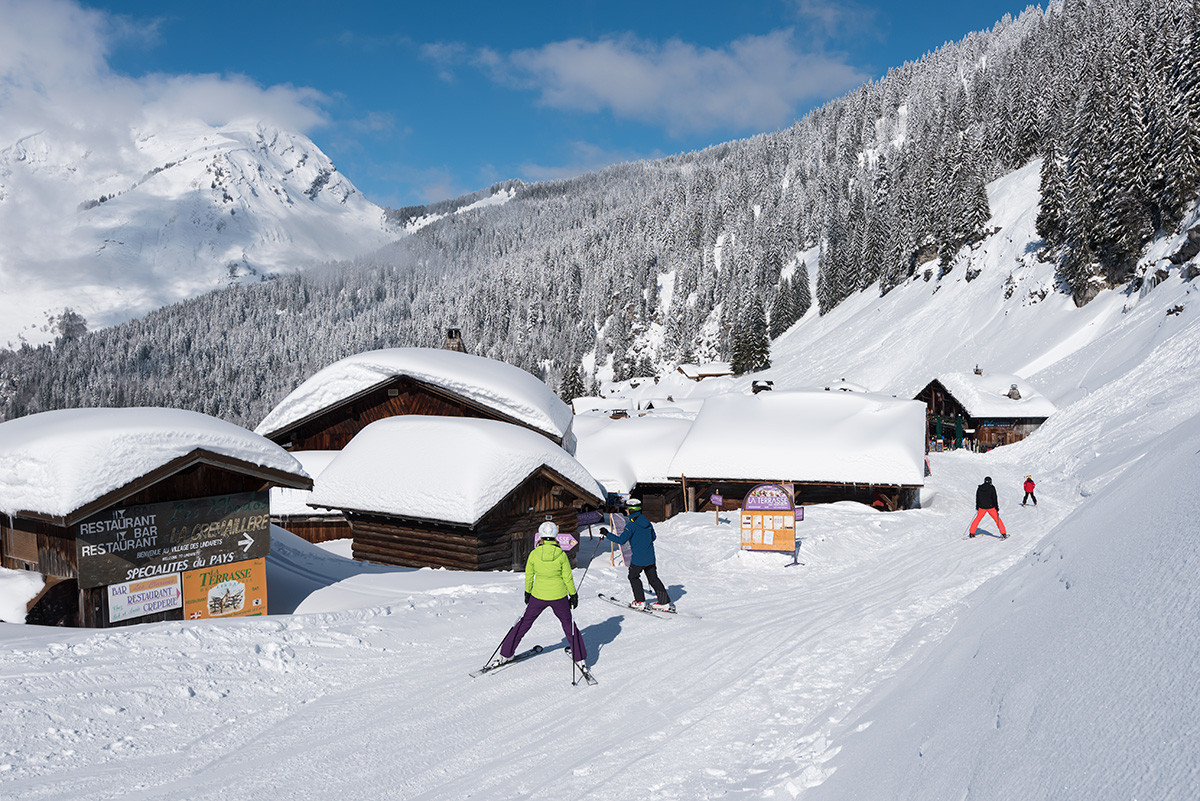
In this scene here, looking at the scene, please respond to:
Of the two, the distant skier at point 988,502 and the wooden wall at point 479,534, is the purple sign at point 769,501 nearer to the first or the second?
the wooden wall at point 479,534

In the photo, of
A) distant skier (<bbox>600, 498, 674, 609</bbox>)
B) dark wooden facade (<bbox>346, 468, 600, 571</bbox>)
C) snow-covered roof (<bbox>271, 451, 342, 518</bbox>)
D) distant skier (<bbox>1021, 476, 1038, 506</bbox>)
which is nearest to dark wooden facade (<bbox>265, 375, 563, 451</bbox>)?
snow-covered roof (<bbox>271, 451, 342, 518</bbox>)

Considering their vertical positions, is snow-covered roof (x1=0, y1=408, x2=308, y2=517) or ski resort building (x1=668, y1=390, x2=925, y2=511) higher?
snow-covered roof (x1=0, y1=408, x2=308, y2=517)

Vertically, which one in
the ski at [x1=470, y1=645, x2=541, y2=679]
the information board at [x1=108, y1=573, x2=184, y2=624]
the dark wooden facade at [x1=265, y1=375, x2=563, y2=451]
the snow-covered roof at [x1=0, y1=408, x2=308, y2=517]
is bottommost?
the ski at [x1=470, y1=645, x2=541, y2=679]

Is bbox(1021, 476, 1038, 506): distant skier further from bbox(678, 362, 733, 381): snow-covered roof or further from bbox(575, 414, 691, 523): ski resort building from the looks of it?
bbox(678, 362, 733, 381): snow-covered roof

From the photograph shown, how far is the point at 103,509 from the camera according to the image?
411 inches

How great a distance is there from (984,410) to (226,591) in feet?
149

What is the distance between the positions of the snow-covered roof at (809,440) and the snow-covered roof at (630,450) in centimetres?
170

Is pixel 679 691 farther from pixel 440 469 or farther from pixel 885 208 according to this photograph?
pixel 885 208

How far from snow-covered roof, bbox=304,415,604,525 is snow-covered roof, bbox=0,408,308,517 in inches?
219

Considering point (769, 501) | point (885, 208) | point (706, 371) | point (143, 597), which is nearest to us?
point (143, 597)

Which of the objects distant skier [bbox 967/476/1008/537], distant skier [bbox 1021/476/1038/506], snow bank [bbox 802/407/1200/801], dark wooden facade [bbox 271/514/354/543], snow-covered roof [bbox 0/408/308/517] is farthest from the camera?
dark wooden facade [bbox 271/514/354/543]

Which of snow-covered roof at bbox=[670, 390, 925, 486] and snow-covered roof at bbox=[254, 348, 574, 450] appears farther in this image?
snow-covered roof at bbox=[670, 390, 925, 486]

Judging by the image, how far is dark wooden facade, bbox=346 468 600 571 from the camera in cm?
1708

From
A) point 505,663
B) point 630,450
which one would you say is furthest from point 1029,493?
point 505,663
